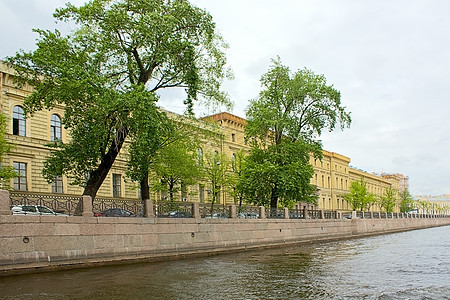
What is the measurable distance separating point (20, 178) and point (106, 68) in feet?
41.3

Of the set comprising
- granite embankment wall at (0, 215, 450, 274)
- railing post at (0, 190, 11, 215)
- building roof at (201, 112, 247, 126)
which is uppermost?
building roof at (201, 112, 247, 126)

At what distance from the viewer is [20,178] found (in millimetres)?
30922

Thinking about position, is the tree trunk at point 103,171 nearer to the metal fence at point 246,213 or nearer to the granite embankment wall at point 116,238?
the granite embankment wall at point 116,238

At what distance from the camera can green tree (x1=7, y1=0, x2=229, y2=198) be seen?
19.8 meters

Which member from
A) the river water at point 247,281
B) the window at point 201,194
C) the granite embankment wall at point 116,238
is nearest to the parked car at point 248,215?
the granite embankment wall at point 116,238

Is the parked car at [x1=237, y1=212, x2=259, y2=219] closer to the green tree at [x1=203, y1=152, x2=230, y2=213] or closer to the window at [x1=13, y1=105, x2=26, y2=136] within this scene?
the green tree at [x1=203, y1=152, x2=230, y2=213]

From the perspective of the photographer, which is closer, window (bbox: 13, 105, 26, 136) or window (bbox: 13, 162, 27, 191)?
window (bbox: 13, 162, 27, 191)

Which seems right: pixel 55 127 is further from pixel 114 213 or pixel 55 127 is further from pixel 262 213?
pixel 114 213

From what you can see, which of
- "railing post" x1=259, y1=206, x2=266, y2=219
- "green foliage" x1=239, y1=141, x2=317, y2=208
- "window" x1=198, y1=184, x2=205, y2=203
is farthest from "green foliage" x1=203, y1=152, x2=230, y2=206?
"railing post" x1=259, y1=206, x2=266, y2=219

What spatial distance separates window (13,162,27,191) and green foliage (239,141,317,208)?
50.1ft

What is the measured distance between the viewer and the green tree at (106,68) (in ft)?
64.9

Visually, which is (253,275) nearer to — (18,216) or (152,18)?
(18,216)

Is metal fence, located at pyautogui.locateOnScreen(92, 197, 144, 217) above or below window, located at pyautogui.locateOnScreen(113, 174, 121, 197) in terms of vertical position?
below

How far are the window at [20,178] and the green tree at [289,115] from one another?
1562 centimetres
